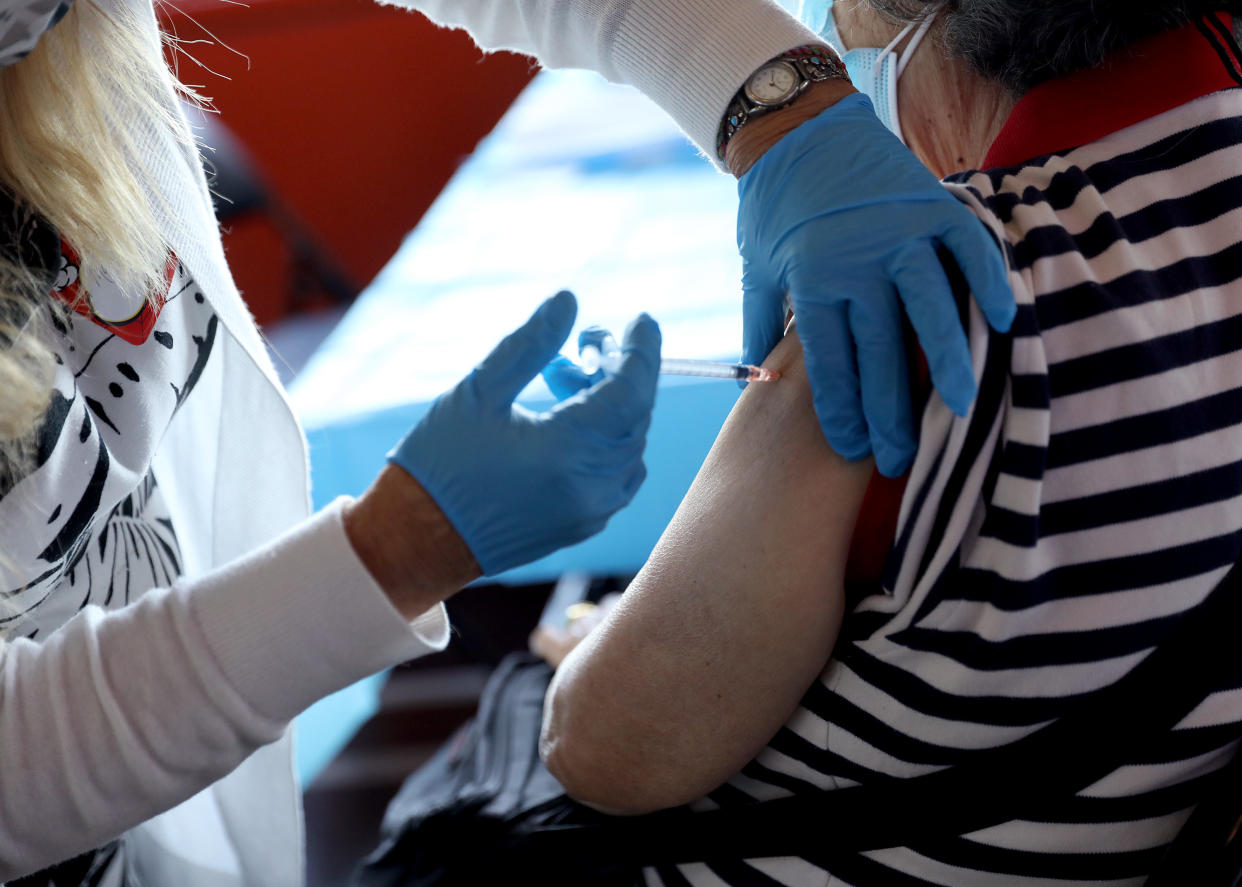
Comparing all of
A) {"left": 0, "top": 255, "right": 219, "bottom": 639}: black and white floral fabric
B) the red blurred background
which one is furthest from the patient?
the red blurred background

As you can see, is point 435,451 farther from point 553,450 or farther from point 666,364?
point 666,364

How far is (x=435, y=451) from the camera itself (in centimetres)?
64

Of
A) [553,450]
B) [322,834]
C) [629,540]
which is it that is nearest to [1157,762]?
[553,450]

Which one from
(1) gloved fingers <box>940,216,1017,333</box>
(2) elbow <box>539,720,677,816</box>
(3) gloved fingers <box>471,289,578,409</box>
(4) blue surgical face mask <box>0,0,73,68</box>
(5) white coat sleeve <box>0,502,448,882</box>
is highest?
(4) blue surgical face mask <box>0,0,73,68</box>

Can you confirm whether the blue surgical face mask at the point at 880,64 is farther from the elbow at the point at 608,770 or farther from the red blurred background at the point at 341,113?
the red blurred background at the point at 341,113

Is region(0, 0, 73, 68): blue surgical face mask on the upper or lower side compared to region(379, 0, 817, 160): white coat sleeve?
lower

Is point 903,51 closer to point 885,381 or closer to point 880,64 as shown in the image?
point 880,64

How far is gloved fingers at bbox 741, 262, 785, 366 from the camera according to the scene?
803 mm

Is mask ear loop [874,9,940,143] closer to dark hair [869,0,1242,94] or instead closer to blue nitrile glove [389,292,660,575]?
dark hair [869,0,1242,94]

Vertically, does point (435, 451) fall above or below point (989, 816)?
above

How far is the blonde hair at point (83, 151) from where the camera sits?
0.73 metres

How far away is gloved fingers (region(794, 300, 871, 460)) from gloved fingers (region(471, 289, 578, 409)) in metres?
0.17

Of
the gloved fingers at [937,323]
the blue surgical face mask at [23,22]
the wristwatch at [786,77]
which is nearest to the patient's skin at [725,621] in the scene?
the gloved fingers at [937,323]

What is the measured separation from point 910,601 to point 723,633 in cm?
13
